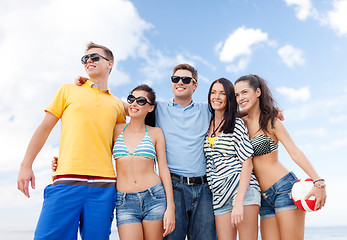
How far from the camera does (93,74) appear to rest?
187 inches

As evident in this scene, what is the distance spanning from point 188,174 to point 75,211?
5.42 ft

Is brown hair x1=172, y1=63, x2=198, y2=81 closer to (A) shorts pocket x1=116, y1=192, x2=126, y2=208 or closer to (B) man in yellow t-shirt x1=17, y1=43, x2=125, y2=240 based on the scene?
(B) man in yellow t-shirt x1=17, y1=43, x2=125, y2=240

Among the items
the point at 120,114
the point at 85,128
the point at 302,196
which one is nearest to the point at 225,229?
the point at 302,196

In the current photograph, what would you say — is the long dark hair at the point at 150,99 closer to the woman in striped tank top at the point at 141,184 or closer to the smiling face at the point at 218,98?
the woman in striped tank top at the point at 141,184

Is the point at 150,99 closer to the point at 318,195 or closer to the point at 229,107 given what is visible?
the point at 229,107

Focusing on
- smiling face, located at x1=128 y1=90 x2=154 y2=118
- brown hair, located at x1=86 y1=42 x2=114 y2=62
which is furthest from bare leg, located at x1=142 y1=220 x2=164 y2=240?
brown hair, located at x1=86 y1=42 x2=114 y2=62

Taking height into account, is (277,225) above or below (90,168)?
below

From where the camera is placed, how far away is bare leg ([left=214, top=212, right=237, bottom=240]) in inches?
164

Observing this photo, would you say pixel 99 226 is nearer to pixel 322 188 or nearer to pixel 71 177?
pixel 71 177

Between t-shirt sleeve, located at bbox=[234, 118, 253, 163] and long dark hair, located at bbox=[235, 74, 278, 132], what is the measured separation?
1.12 ft

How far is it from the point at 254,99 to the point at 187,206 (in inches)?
77.0

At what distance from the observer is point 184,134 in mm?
4594

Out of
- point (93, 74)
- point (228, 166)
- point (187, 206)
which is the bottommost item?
point (187, 206)

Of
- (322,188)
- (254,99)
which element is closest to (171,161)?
(254,99)
